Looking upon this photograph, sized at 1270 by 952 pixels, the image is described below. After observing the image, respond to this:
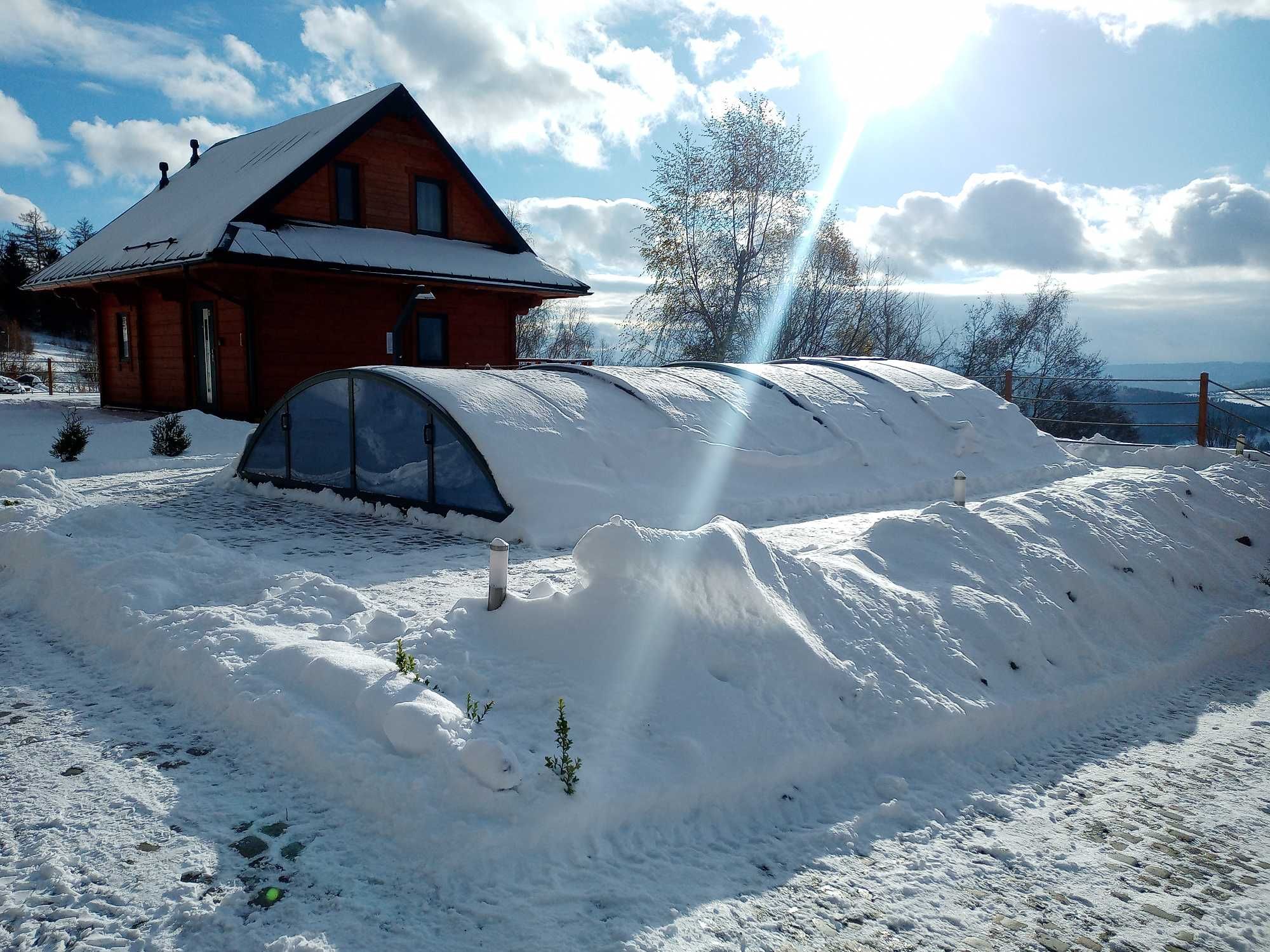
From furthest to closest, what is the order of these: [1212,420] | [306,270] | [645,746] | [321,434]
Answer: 1. [306,270]
2. [1212,420]
3. [321,434]
4. [645,746]

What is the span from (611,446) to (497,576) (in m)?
4.58

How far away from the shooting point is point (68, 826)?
3209 millimetres

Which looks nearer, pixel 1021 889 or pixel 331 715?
pixel 1021 889

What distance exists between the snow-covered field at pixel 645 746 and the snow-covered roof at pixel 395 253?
32.3 feet

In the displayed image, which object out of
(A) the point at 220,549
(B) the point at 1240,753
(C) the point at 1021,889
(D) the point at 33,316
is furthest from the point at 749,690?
(D) the point at 33,316

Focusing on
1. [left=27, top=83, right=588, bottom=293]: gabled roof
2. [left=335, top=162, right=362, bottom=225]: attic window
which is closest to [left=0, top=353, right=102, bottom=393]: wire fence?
[left=27, top=83, right=588, bottom=293]: gabled roof

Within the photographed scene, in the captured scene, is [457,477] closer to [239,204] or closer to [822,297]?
[239,204]

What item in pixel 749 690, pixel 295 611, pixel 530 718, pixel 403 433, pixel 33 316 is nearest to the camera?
pixel 530 718

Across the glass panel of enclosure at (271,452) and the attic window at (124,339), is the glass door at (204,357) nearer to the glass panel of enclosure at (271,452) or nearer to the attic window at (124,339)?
the attic window at (124,339)

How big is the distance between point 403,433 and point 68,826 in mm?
5696

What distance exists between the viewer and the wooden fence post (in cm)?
1464

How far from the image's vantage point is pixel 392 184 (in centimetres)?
1844

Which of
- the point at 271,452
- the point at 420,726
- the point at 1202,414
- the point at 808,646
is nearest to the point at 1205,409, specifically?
the point at 1202,414

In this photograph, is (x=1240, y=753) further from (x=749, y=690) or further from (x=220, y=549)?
(x=220, y=549)
